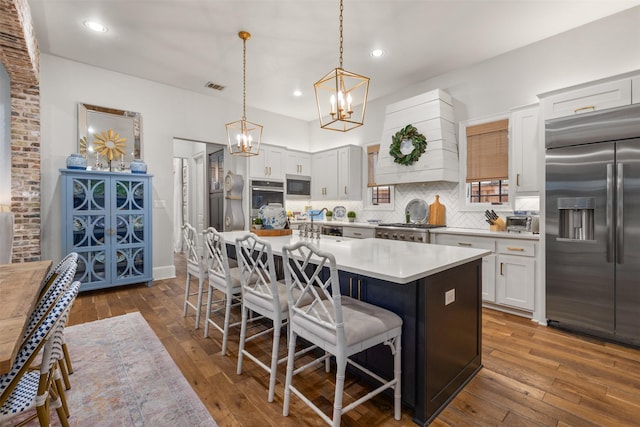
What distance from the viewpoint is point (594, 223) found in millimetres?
2791

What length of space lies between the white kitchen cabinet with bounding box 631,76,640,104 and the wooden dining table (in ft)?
14.0

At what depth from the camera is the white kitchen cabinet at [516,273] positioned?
318 cm

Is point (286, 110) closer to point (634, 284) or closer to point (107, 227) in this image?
point (107, 227)

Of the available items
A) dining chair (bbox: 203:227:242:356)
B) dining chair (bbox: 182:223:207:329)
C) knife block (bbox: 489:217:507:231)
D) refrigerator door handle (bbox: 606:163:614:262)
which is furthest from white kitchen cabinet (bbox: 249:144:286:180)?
refrigerator door handle (bbox: 606:163:614:262)

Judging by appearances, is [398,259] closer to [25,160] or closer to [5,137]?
[5,137]

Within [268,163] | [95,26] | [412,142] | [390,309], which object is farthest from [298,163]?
[390,309]

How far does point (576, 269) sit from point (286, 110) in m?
5.22

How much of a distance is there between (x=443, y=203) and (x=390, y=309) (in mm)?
3111

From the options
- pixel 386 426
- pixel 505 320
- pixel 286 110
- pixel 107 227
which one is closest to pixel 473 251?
pixel 386 426

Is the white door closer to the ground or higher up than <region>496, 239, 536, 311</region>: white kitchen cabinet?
higher up

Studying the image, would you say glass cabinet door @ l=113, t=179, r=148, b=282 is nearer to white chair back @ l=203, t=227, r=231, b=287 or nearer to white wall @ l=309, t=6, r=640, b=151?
white chair back @ l=203, t=227, r=231, b=287

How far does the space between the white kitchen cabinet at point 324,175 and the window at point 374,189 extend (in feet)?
2.06

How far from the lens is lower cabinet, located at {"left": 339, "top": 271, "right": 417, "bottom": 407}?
1734mm

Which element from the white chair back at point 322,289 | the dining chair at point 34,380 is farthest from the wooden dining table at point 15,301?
the white chair back at point 322,289
